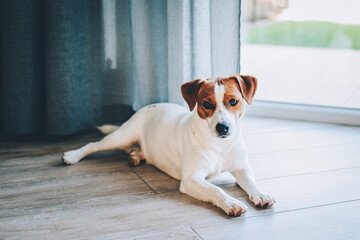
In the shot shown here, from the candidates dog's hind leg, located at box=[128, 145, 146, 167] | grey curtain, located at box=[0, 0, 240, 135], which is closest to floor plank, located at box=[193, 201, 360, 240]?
dog's hind leg, located at box=[128, 145, 146, 167]

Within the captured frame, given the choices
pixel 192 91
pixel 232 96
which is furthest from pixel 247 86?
pixel 192 91

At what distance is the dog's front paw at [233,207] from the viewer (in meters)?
1.67

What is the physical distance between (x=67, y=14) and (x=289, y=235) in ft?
5.44

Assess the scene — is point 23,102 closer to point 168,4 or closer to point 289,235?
point 168,4

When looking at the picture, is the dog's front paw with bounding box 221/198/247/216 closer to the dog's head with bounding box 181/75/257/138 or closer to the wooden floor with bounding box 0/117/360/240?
the wooden floor with bounding box 0/117/360/240

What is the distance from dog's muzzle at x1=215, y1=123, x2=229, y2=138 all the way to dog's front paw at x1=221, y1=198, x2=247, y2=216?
0.83 ft

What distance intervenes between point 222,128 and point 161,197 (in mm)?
392

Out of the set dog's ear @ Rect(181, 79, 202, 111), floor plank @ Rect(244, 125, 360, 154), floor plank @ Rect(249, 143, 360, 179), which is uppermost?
dog's ear @ Rect(181, 79, 202, 111)

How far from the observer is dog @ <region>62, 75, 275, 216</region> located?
1774 mm

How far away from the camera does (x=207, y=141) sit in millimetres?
1900

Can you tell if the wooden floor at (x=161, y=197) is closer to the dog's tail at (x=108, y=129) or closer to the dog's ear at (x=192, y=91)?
the dog's tail at (x=108, y=129)

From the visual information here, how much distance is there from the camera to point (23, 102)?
8.47ft

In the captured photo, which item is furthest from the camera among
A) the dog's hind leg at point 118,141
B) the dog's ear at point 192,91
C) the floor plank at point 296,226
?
the dog's hind leg at point 118,141

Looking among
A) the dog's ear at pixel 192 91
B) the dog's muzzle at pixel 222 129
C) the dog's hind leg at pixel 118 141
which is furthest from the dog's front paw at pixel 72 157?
the dog's muzzle at pixel 222 129
